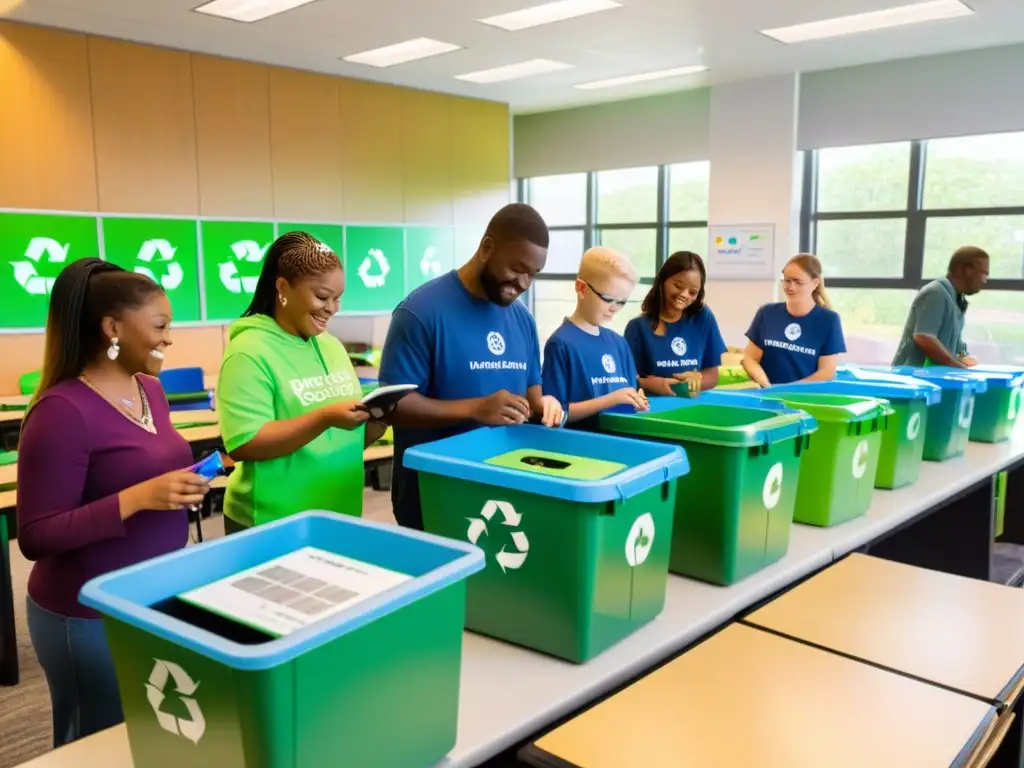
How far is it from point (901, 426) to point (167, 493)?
1.93m

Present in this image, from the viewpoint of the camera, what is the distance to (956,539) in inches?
109

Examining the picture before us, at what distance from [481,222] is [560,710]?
715 cm

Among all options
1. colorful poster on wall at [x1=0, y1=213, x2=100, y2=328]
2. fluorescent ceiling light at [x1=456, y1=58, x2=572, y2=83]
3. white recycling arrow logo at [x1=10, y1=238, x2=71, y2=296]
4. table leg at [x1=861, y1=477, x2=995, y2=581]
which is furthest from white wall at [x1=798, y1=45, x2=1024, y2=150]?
white recycling arrow logo at [x1=10, y1=238, x2=71, y2=296]

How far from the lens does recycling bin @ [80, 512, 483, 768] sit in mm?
834

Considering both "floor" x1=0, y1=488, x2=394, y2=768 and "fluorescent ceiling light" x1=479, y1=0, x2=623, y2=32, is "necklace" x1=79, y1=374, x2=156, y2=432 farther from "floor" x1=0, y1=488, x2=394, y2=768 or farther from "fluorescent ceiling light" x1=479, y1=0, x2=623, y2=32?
"fluorescent ceiling light" x1=479, y1=0, x2=623, y2=32

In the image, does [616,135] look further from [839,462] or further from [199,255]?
[839,462]

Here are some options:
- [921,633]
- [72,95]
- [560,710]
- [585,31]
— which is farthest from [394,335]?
[72,95]

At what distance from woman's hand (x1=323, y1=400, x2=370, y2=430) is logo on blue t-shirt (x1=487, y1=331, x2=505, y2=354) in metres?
0.37

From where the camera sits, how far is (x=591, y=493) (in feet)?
4.02

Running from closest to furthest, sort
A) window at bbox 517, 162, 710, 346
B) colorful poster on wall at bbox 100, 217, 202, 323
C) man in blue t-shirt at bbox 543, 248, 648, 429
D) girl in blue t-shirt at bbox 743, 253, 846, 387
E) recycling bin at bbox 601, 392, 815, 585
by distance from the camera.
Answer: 1. recycling bin at bbox 601, 392, 815, 585
2. man in blue t-shirt at bbox 543, 248, 648, 429
3. girl in blue t-shirt at bbox 743, 253, 846, 387
4. colorful poster on wall at bbox 100, 217, 202, 323
5. window at bbox 517, 162, 710, 346

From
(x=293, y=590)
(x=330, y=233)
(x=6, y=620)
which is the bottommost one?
(x=6, y=620)

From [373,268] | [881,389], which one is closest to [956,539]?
[881,389]

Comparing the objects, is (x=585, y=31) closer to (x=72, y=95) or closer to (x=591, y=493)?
(x=72, y=95)

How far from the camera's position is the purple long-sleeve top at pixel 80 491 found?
135 centimetres
